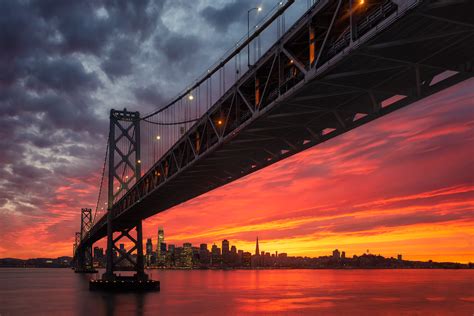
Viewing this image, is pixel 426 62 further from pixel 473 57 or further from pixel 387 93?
pixel 387 93

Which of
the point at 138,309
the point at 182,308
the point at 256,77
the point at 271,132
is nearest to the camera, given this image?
the point at 256,77

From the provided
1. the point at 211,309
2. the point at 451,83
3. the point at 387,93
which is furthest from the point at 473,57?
the point at 211,309

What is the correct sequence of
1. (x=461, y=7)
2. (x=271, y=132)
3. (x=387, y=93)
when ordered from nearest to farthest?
(x=461, y=7) < (x=387, y=93) < (x=271, y=132)

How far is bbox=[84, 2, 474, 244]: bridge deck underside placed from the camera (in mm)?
15000

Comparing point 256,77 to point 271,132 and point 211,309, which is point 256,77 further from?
point 211,309

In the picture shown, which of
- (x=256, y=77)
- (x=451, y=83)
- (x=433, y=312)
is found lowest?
(x=433, y=312)

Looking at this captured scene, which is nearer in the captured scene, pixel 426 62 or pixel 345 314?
pixel 426 62

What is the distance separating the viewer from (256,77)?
78.4 feet

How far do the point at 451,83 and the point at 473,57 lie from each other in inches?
45.5

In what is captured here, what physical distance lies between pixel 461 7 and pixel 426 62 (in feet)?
15.3

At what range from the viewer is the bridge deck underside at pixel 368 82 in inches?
591

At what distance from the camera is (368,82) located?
20.1 metres

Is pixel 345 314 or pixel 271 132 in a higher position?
pixel 271 132

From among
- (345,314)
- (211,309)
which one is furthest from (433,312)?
(211,309)
